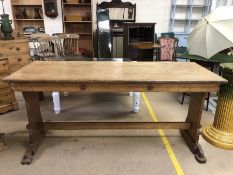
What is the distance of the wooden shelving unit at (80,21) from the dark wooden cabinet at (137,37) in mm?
1272

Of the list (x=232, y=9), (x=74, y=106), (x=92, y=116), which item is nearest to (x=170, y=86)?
(x=92, y=116)

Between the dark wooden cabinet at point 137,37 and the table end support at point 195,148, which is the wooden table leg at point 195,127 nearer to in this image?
the table end support at point 195,148

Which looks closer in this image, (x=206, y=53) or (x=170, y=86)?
(x=170, y=86)

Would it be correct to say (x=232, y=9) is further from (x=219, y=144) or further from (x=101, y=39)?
(x=101, y=39)

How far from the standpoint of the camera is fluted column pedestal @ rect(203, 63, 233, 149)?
2.33 metres

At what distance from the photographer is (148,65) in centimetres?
261

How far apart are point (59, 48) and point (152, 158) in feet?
10.9

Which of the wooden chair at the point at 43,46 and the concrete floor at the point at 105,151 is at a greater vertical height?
the wooden chair at the point at 43,46

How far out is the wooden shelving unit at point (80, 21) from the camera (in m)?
6.46

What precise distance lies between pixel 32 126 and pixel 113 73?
1.08 meters

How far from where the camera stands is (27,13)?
6.39 meters

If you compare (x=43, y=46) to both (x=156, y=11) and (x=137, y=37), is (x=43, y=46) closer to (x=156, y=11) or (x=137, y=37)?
(x=137, y=37)

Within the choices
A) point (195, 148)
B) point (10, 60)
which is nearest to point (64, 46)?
point (10, 60)

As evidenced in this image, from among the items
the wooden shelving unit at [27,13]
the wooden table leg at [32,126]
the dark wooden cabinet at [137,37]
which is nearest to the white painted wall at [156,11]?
the dark wooden cabinet at [137,37]
